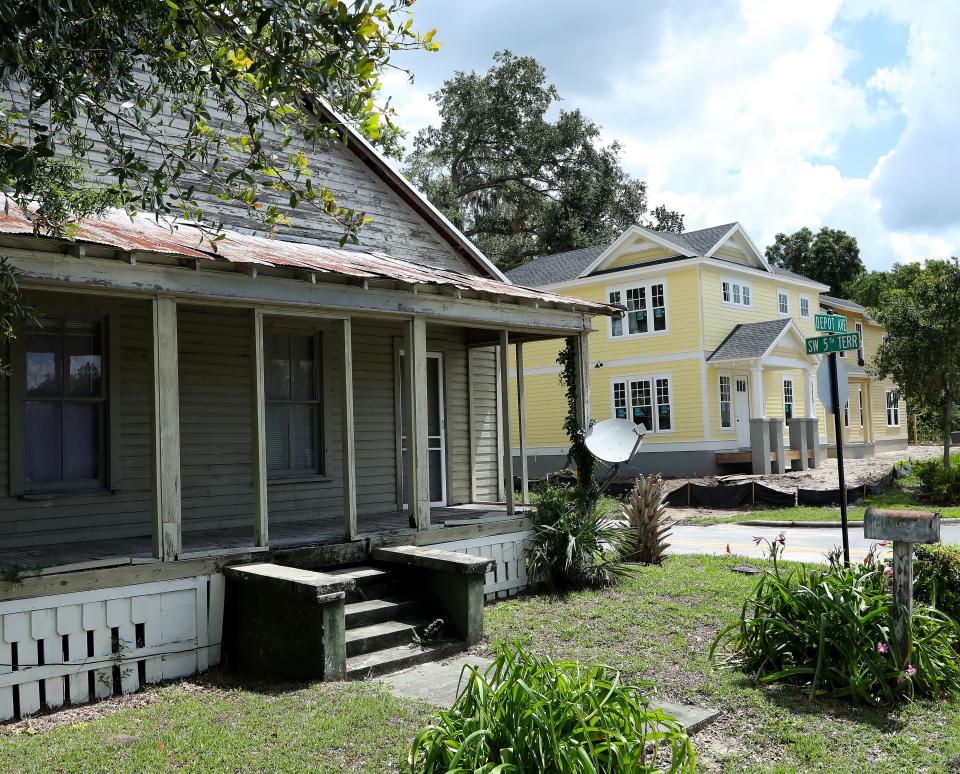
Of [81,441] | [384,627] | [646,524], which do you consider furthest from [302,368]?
[646,524]

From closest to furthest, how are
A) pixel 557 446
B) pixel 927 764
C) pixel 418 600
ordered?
1. pixel 927 764
2. pixel 418 600
3. pixel 557 446

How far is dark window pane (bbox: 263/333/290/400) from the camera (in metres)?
10.4

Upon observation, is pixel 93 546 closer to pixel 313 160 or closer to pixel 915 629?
pixel 313 160

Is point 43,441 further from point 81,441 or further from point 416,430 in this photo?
point 416,430

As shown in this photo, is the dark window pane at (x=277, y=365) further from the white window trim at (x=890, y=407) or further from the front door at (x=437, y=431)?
the white window trim at (x=890, y=407)

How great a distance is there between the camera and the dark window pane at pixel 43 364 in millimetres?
8477

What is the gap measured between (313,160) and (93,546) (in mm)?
6004

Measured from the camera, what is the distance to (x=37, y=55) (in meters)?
4.95

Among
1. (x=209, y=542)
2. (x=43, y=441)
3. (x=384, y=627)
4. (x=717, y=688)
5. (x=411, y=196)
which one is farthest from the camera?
(x=411, y=196)

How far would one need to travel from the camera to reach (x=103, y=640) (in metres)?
6.51

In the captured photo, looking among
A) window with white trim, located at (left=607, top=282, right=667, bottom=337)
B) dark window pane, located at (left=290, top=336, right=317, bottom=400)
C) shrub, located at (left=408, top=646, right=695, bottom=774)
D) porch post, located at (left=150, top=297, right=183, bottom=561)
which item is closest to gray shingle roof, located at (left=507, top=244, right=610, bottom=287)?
window with white trim, located at (left=607, top=282, right=667, bottom=337)

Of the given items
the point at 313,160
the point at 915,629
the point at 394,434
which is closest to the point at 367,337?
the point at 394,434

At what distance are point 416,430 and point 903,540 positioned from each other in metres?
4.77

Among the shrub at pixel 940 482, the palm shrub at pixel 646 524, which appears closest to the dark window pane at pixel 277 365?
the palm shrub at pixel 646 524
